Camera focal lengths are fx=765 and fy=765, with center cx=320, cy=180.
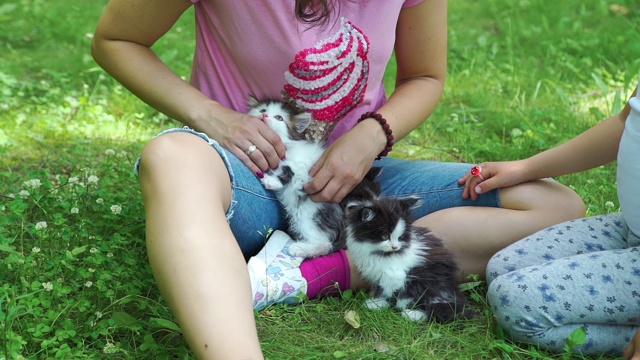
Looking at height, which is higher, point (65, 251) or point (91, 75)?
point (65, 251)

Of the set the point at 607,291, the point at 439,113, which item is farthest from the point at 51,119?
the point at 607,291

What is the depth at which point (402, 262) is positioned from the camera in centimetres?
231

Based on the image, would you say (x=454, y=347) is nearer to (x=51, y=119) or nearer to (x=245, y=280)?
(x=245, y=280)

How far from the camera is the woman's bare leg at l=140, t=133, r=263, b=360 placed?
5.41 ft

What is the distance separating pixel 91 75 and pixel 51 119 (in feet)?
2.57

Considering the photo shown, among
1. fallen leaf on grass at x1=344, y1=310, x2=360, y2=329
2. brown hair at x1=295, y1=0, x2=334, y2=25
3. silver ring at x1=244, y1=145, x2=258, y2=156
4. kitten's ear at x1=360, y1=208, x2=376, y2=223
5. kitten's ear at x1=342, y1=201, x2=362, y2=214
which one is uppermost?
brown hair at x1=295, y1=0, x2=334, y2=25

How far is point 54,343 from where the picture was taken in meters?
1.94

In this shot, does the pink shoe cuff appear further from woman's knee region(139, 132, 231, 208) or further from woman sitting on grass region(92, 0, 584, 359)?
woman's knee region(139, 132, 231, 208)

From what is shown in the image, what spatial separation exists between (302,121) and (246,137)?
0.30 m

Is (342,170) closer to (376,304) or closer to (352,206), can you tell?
(352,206)

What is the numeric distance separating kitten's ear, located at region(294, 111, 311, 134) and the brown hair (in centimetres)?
32

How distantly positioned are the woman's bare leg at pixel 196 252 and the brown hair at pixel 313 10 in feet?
1.82

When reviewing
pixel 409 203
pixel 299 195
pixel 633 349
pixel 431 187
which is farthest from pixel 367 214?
pixel 633 349

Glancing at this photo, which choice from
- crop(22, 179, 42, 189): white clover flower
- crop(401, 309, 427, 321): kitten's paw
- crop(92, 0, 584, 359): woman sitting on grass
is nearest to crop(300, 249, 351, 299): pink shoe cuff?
crop(92, 0, 584, 359): woman sitting on grass
